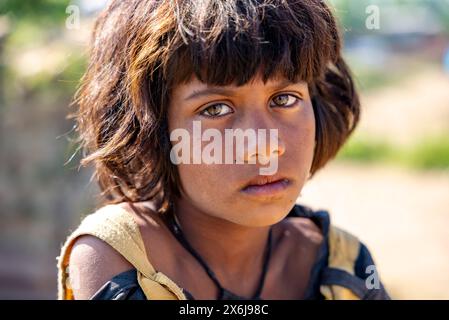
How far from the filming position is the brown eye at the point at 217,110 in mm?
1912

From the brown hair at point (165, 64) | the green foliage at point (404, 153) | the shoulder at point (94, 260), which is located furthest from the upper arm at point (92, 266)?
the green foliage at point (404, 153)

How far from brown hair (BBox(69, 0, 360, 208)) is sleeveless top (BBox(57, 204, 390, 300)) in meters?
0.14

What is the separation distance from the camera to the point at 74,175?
4461 millimetres

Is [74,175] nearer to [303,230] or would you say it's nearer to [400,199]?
[303,230]

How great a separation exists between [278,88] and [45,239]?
2.78 meters

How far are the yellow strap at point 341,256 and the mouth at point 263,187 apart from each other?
0.38 meters

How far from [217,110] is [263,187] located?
214mm

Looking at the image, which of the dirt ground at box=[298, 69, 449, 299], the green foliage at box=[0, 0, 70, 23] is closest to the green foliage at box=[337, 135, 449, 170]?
the dirt ground at box=[298, 69, 449, 299]

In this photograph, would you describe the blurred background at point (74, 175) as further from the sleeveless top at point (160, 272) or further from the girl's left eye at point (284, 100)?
the girl's left eye at point (284, 100)

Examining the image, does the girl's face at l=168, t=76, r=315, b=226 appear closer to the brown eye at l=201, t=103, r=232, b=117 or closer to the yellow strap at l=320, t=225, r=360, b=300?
the brown eye at l=201, t=103, r=232, b=117

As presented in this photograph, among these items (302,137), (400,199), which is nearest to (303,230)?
(302,137)

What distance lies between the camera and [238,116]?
1896 millimetres

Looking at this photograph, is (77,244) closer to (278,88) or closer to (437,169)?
(278,88)
